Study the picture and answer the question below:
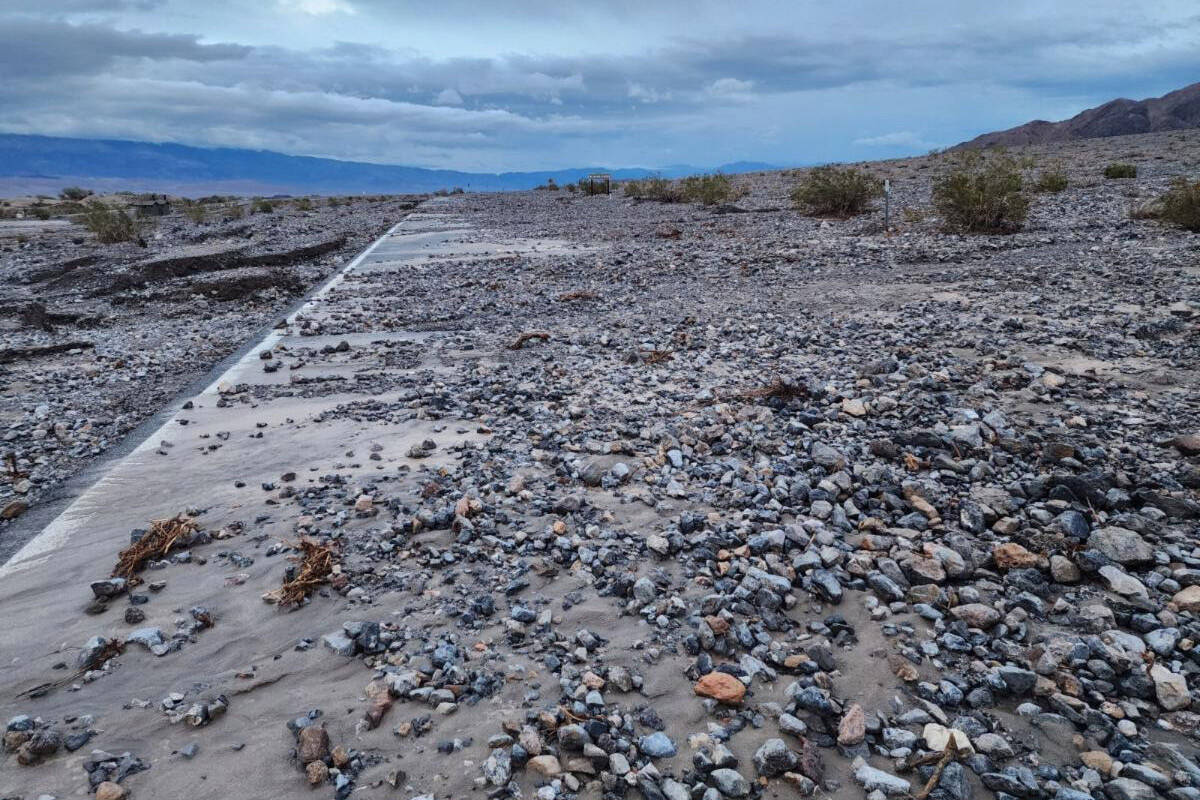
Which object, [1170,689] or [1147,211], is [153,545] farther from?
[1147,211]

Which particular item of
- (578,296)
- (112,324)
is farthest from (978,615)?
(112,324)

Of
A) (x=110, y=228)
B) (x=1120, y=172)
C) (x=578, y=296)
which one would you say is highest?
(x=1120, y=172)

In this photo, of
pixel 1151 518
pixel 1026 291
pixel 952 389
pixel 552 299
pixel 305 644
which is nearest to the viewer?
pixel 305 644

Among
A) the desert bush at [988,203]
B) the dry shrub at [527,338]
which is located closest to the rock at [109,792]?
the dry shrub at [527,338]

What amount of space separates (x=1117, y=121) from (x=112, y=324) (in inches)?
4530

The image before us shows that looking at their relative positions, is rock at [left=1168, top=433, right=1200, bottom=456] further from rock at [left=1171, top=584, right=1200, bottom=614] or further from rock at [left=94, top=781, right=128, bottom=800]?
rock at [left=94, top=781, right=128, bottom=800]

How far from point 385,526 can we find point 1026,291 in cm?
868

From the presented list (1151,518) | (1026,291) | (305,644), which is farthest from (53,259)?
(1151,518)

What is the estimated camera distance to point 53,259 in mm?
21031

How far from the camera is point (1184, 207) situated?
12.0 meters

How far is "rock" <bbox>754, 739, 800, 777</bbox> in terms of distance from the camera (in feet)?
8.57

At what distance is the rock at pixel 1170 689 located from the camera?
2.74m

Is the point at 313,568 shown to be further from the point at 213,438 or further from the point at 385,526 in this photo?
the point at 213,438

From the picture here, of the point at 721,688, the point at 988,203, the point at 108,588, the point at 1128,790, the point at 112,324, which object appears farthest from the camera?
the point at 988,203
